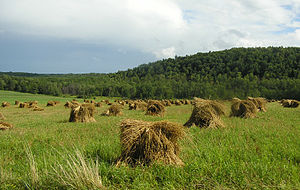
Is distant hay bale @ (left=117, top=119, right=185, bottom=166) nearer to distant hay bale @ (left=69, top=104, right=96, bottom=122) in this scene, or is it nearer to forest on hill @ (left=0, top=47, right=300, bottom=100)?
distant hay bale @ (left=69, top=104, right=96, bottom=122)

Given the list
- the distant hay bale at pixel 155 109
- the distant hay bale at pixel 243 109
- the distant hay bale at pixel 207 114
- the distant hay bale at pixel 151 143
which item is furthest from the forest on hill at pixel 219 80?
the distant hay bale at pixel 151 143

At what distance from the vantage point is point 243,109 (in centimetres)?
1412

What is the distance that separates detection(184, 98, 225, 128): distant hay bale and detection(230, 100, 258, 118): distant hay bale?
4.39 meters

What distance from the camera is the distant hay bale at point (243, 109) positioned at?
13969mm

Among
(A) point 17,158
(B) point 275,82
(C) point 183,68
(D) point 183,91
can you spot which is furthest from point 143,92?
(A) point 17,158

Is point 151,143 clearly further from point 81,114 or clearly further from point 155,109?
point 155,109

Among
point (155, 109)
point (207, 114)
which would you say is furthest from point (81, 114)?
point (207, 114)

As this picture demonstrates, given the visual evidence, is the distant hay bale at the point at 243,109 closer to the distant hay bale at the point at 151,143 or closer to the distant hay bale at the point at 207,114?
the distant hay bale at the point at 207,114

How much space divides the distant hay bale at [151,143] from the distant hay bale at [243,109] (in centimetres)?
1052

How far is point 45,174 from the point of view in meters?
4.38

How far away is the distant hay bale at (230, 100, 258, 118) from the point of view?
1397cm

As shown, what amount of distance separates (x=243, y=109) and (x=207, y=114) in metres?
5.56

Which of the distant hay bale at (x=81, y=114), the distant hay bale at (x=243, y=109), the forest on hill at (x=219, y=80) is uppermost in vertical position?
the forest on hill at (x=219, y=80)

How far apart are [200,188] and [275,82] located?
9205 centimetres
